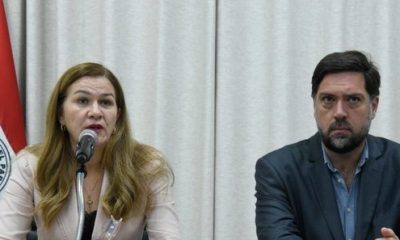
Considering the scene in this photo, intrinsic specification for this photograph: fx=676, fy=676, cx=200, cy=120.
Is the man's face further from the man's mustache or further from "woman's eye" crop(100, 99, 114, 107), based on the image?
"woman's eye" crop(100, 99, 114, 107)

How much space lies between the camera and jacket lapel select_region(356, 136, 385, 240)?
2.35 m

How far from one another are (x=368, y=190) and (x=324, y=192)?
0.16 metres

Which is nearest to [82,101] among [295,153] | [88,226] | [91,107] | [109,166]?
[91,107]

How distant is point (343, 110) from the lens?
94.6 inches

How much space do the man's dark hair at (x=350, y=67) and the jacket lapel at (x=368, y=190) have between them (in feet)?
0.79

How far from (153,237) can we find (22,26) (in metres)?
1.67

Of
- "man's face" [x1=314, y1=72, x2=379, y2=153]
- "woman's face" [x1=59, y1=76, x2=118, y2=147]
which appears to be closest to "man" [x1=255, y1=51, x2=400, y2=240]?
"man's face" [x1=314, y1=72, x2=379, y2=153]

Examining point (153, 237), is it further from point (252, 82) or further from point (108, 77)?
point (252, 82)

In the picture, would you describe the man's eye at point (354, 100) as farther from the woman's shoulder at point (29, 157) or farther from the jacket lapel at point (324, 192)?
the woman's shoulder at point (29, 157)

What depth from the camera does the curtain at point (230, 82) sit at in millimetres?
3488

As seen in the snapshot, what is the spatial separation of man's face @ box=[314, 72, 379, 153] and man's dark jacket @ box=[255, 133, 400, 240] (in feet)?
0.36

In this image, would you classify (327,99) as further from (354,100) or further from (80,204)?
(80,204)

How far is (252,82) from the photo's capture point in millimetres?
3490

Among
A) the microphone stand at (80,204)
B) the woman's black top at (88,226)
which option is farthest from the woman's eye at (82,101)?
the microphone stand at (80,204)
